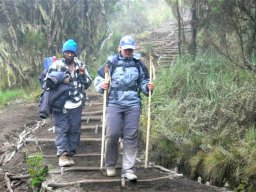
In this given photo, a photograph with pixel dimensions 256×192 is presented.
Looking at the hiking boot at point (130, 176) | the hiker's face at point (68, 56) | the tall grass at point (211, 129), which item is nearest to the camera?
the hiking boot at point (130, 176)

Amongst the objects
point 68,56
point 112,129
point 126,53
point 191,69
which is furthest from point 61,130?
point 191,69

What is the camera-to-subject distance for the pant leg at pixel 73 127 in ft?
25.9

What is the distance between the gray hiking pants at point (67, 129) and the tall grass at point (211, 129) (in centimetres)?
171

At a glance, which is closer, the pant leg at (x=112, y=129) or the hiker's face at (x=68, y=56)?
the pant leg at (x=112, y=129)

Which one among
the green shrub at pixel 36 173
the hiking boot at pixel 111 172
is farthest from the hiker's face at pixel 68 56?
the hiking boot at pixel 111 172

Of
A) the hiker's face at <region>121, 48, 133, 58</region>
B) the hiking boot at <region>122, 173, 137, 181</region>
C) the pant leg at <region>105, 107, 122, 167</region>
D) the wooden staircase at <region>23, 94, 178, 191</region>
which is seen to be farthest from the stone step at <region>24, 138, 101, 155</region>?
the hiker's face at <region>121, 48, 133, 58</region>

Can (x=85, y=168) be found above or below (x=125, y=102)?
below

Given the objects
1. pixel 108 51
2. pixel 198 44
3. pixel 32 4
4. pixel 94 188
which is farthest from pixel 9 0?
pixel 94 188

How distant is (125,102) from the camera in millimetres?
6805

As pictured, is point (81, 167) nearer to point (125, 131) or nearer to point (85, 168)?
point (85, 168)

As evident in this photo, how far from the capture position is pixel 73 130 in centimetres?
798

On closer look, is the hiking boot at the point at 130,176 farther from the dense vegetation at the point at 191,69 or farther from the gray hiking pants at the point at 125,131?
the dense vegetation at the point at 191,69

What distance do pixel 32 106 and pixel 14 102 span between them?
34.0 inches

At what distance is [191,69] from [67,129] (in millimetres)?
4653
